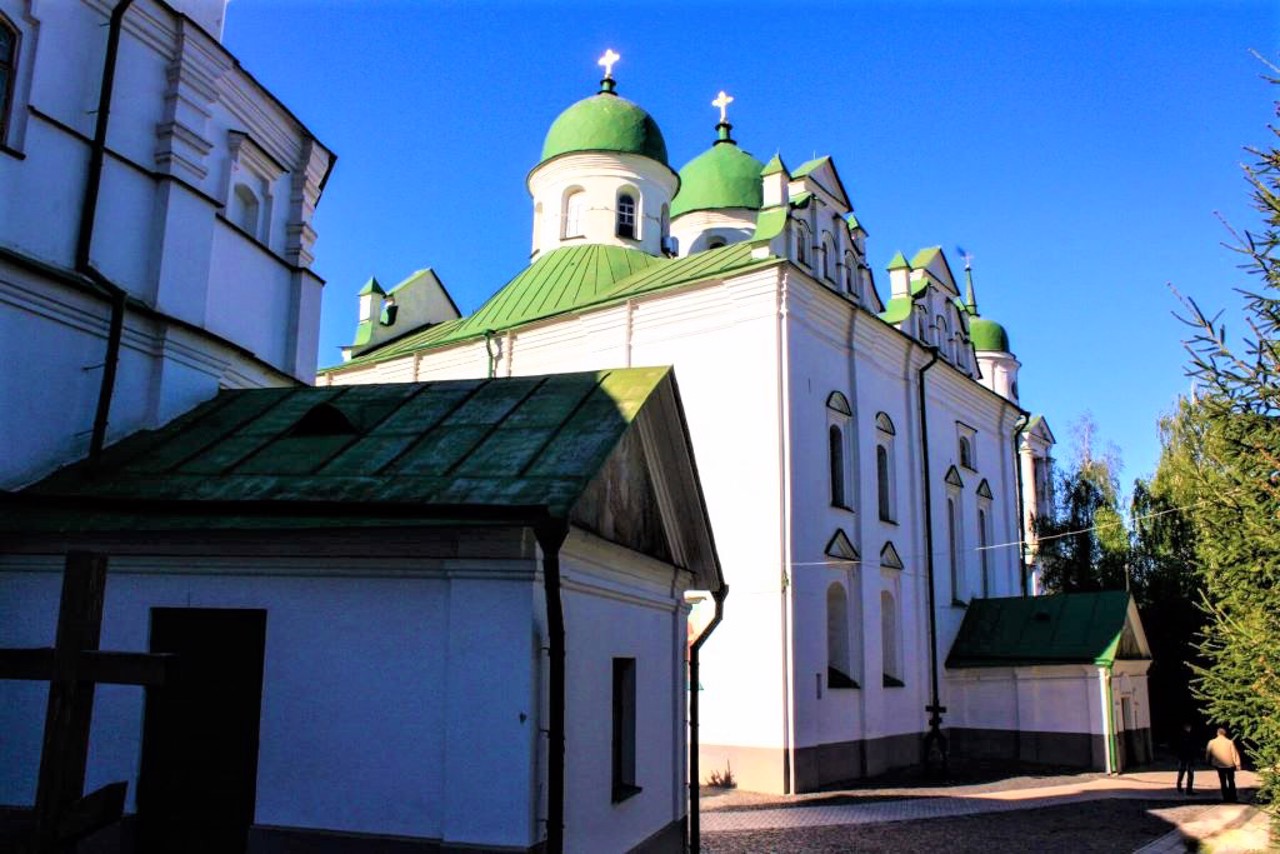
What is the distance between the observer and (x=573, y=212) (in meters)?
27.5

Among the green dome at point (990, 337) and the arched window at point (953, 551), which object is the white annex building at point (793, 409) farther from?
the green dome at point (990, 337)

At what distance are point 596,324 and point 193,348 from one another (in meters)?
12.8

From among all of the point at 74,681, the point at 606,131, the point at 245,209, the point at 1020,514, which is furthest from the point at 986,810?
the point at 606,131

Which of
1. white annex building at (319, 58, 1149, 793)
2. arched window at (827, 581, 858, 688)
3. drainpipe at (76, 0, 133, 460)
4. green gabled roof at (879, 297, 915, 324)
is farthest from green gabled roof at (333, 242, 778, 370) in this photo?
drainpipe at (76, 0, 133, 460)

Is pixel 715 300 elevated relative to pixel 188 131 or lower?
elevated

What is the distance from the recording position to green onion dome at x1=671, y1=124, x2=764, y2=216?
2928cm

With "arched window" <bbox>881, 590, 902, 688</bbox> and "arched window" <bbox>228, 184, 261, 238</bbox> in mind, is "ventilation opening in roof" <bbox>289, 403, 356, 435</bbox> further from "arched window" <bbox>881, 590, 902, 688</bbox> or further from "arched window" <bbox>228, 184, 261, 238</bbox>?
"arched window" <bbox>881, 590, 902, 688</bbox>

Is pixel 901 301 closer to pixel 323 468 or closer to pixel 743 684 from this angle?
pixel 743 684

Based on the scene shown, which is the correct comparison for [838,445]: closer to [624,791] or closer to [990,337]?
[624,791]

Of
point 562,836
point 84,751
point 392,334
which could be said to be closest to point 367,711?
point 562,836

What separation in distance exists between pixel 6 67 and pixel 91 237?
1496 mm

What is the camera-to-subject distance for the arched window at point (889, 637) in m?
21.9

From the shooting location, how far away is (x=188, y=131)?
33.2 ft

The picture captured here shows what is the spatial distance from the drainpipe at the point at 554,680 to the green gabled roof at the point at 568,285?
572 inches
